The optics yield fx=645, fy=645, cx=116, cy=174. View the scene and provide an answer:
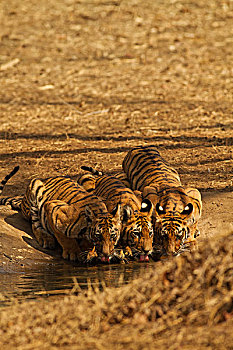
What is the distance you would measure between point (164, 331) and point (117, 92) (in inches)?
476

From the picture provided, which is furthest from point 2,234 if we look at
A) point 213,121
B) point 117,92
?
point 117,92

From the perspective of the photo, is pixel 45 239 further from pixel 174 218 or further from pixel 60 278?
pixel 174 218

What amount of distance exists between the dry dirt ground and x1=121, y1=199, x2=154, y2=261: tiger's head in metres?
1.03

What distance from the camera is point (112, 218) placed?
7.22 meters

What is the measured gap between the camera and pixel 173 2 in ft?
76.9

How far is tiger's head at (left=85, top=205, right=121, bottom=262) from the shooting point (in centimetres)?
705

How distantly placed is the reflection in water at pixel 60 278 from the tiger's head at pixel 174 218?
0.99ft

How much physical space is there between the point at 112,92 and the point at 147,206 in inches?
335

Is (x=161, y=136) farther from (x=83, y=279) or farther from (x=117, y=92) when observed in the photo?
(x=83, y=279)

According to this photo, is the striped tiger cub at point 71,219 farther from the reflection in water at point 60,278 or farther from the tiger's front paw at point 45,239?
the reflection in water at point 60,278

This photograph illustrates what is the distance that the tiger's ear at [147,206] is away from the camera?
7.42 metres

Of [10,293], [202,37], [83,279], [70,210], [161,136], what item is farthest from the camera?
[202,37]

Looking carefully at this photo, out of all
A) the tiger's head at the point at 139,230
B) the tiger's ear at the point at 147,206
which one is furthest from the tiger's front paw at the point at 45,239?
the tiger's ear at the point at 147,206

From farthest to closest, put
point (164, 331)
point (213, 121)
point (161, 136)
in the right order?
point (213, 121)
point (161, 136)
point (164, 331)
